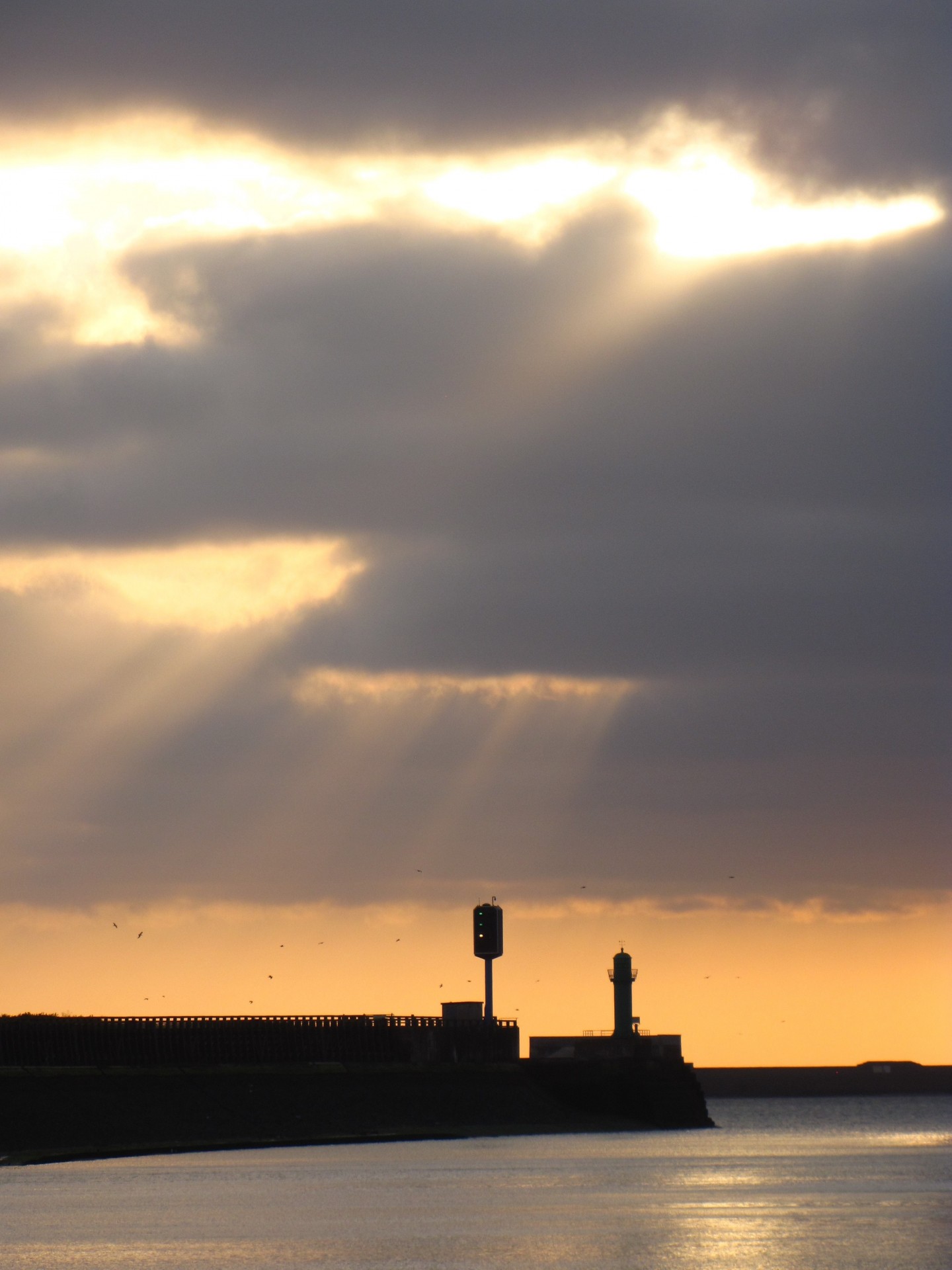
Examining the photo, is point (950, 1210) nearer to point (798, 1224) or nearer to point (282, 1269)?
point (798, 1224)

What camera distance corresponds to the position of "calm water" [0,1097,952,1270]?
213 ft

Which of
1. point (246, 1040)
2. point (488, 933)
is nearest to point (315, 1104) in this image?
point (246, 1040)

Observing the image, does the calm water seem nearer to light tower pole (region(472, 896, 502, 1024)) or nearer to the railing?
the railing

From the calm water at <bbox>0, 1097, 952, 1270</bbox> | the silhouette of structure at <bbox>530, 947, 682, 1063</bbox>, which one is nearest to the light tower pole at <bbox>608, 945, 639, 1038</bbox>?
the silhouette of structure at <bbox>530, 947, 682, 1063</bbox>

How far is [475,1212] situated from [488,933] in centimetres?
8176

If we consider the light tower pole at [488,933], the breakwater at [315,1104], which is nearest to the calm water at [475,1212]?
the breakwater at [315,1104]

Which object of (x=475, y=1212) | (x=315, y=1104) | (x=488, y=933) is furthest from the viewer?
(x=488, y=933)

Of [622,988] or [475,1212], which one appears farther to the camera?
[622,988]

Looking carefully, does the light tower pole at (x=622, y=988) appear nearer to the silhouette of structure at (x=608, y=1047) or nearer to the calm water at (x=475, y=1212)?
the silhouette of structure at (x=608, y=1047)

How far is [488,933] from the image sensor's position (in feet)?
A: 534

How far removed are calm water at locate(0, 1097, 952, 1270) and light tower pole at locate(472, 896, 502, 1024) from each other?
114ft

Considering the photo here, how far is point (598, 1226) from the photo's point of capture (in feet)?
250

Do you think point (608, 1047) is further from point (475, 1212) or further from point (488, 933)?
point (475, 1212)

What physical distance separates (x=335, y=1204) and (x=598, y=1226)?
12.8 meters
